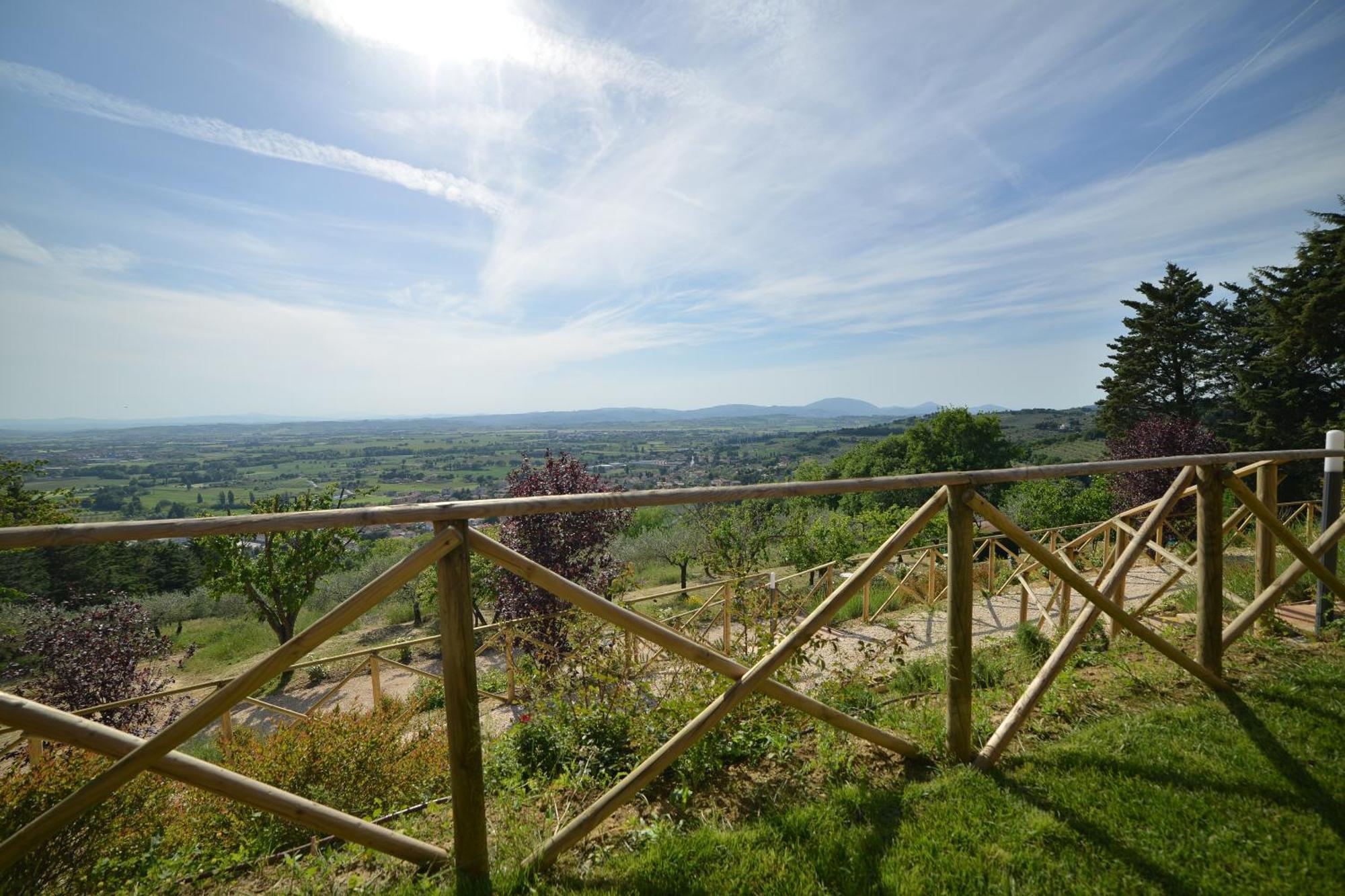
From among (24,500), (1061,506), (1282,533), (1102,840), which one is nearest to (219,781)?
(1102,840)

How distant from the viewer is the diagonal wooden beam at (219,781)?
51.3 inches

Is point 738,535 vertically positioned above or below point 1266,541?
Answer: below

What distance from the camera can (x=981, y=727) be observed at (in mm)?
2523

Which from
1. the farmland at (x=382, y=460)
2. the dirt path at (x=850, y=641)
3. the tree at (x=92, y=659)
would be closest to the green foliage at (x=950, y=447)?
the farmland at (x=382, y=460)

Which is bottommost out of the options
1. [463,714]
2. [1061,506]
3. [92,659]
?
[1061,506]

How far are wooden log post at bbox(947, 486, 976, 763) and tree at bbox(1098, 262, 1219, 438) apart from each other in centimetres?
2989

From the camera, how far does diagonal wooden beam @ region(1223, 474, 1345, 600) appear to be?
2785mm

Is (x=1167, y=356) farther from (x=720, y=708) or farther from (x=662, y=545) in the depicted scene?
(x=720, y=708)

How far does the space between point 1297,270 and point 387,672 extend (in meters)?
33.1

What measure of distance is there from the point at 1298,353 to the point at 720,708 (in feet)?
94.5

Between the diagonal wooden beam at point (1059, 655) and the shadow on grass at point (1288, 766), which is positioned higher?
the diagonal wooden beam at point (1059, 655)

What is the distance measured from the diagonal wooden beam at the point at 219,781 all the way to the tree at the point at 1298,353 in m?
27.5

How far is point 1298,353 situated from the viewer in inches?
776

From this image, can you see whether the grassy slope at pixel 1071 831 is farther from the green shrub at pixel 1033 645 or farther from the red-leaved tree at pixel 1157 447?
the red-leaved tree at pixel 1157 447
